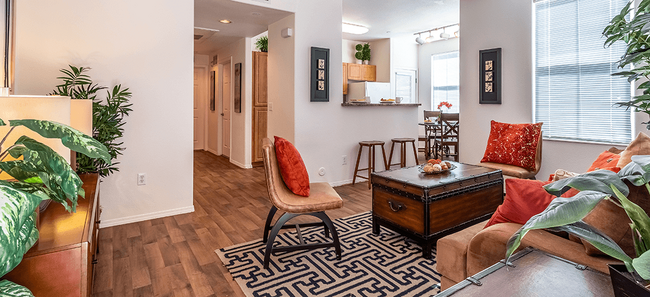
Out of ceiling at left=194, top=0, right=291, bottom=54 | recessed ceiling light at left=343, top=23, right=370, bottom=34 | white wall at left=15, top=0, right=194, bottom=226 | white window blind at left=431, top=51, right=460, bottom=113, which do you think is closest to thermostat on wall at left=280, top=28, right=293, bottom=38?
ceiling at left=194, top=0, right=291, bottom=54

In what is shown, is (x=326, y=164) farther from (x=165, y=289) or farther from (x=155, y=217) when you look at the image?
(x=165, y=289)

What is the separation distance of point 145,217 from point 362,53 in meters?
6.30

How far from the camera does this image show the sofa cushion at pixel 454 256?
1.63 meters

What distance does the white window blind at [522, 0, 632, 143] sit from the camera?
3447 millimetres

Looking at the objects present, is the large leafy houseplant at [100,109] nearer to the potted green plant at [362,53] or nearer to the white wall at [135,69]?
the white wall at [135,69]

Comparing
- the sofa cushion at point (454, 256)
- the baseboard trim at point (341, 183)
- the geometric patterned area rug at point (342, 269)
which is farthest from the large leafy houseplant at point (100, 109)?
the baseboard trim at point (341, 183)

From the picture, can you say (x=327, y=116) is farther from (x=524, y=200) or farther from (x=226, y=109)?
(x=524, y=200)

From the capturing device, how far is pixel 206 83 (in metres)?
8.19

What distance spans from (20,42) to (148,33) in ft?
3.09

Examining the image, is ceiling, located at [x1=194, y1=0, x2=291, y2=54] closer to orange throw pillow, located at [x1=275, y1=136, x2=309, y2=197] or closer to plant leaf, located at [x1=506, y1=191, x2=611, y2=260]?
orange throw pillow, located at [x1=275, y1=136, x2=309, y2=197]

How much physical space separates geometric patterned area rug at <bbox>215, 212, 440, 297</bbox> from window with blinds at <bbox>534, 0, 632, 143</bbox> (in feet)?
8.18

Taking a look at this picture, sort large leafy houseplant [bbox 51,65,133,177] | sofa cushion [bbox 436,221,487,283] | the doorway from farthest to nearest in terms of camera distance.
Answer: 1. the doorway
2. large leafy houseplant [bbox 51,65,133,177]
3. sofa cushion [bbox 436,221,487,283]

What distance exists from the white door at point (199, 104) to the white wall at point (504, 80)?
5922mm

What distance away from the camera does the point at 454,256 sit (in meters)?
1.66
